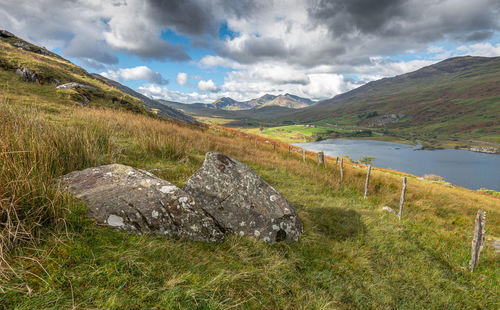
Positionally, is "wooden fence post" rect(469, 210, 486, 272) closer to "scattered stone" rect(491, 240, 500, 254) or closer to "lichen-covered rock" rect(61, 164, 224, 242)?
"scattered stone" rect(491, 240, 500, 254)

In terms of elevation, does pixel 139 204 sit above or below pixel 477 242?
above

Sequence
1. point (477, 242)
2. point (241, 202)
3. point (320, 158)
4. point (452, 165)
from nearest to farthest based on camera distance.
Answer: point (241, 202)
point (477, 242)
point (320, 158)
point (452, 165)

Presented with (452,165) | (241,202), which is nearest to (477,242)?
(241,202)

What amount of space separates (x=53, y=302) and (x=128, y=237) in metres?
1.29

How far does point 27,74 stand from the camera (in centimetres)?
2094

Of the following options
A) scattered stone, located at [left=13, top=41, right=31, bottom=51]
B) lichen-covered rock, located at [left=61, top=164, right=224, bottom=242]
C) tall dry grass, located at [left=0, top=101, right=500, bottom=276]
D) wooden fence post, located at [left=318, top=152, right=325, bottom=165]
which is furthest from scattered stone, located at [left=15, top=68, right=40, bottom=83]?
wooden fence post, located at [left=318, top=152, right=325, bottom=165]

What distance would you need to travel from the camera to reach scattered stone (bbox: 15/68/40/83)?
20750mm

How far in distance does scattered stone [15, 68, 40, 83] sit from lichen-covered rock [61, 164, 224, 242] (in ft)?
87.8

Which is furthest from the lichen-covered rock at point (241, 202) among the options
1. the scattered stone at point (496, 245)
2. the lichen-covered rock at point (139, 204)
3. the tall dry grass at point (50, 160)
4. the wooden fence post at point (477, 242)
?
the scattered stone at point (496, 245)

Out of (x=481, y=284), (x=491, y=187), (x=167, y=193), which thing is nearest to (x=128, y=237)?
(x=167, y=193)

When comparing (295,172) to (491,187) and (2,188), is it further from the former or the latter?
(491,187)

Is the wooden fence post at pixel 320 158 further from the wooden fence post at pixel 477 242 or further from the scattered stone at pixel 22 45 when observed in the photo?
the scattered stone at pixel 22 45

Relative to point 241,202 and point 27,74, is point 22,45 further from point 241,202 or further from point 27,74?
point 241,202

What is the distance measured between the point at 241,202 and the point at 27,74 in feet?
97.0
